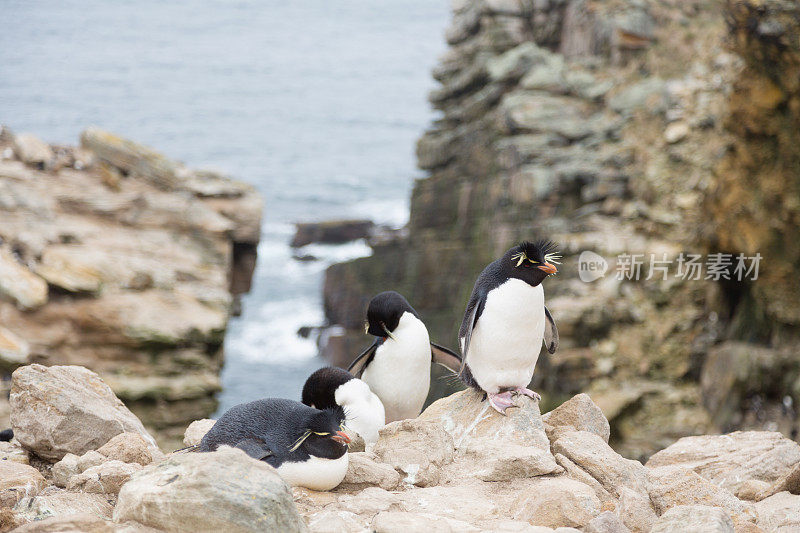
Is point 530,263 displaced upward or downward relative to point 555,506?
upward

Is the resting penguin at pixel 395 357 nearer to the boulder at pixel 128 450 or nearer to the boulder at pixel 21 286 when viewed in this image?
the boulder at pixel 128 450

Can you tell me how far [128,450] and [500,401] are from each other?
2175 mm

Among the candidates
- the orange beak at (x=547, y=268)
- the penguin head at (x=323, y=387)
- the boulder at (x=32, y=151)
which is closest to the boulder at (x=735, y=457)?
the orange beak at (x=547, y=268)

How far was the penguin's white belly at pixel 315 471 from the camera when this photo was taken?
3.86 metres

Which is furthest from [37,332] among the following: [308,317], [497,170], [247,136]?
[247,136]

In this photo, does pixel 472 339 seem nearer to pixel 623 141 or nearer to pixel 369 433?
pixel 369 433

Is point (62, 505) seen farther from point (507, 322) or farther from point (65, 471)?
point (507, 322)

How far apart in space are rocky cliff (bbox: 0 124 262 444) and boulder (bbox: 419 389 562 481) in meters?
8.17

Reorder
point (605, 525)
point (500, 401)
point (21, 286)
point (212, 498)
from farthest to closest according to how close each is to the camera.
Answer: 1. point (21, 286)
2. point (500, 401)
3. point (605, 525)
4. point (212, 498)

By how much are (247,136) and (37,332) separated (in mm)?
27943

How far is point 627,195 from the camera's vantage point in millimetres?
16219

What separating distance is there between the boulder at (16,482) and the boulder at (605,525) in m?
2.64

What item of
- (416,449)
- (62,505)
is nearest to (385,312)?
(416,449)

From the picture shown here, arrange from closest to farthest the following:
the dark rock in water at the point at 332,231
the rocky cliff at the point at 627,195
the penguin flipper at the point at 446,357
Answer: the penguin flipper at the point at 446,357 → the rocky cliff at the point at 627,195 → the dark rock in water at the point at 332,231
